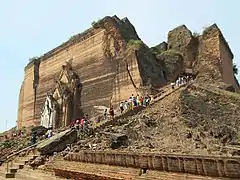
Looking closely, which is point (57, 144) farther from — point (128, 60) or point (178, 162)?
point (128, 60)

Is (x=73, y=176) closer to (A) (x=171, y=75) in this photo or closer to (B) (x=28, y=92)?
(A) (x=171, y=75)

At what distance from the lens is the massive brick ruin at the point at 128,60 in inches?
766

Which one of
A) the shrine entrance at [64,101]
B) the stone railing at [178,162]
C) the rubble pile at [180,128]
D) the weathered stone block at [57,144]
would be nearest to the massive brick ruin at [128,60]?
the shrine entrance at [64,101]

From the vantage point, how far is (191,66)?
2322 centimetres

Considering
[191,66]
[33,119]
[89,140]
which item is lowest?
[89,140]

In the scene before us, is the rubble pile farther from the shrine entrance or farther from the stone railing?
the shrine entrance

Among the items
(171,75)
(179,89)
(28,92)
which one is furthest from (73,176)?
Result: (28,92)

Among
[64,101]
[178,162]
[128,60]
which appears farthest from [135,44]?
[178,162]

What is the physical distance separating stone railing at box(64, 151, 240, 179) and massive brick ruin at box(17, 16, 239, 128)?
10.2 meters

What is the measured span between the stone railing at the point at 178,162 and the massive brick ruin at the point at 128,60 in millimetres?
10187

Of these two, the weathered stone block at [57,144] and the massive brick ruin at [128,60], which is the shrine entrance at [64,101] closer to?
the massive brick ruin at [128,60]

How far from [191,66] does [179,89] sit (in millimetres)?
8952

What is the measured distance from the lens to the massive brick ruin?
766 inches

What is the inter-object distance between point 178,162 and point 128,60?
13982 millimetres
